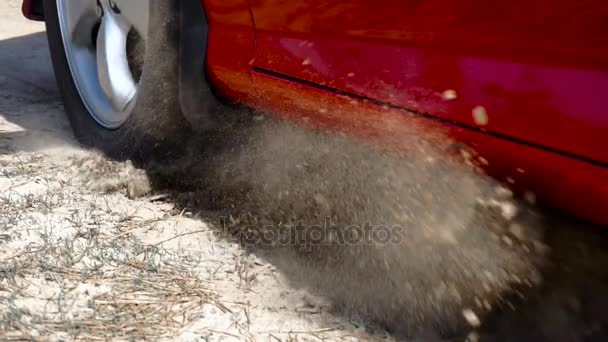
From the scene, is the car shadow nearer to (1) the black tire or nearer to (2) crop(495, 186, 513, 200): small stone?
(1) the black tire

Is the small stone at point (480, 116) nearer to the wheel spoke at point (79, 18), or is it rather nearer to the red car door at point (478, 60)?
the red car door at point (478, 60)

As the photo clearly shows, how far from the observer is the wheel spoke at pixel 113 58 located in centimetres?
235

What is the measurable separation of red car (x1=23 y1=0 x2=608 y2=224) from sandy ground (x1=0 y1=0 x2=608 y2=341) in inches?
6.8

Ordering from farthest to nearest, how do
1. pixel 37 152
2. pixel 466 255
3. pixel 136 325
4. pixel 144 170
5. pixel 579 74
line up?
pixel 37 152 → pixel 144 170 → pixel 466 255 → pixel 136 325 → pixel 579 74

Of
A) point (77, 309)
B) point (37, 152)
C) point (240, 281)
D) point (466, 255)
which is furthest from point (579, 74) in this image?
point (37, 152)

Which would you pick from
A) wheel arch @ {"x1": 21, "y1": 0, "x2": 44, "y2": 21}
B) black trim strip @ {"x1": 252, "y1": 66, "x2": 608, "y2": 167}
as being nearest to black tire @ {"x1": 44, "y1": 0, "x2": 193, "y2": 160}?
black trim strip @ {"x1": 252, "y1": 66, "x2": 608, "y2": 167}

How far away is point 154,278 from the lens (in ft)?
5.38

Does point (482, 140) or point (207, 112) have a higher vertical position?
point (482, 140)

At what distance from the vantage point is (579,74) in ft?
3.47


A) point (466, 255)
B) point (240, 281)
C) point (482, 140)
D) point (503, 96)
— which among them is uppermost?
point (503, 96)

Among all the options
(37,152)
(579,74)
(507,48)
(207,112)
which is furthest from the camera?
(37,152)

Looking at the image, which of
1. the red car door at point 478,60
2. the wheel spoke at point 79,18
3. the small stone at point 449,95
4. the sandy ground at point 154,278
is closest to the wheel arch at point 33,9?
the wheel spoke at point 79,18

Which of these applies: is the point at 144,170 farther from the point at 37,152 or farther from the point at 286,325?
the point at 286,325

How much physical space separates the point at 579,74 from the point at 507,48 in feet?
0.48
